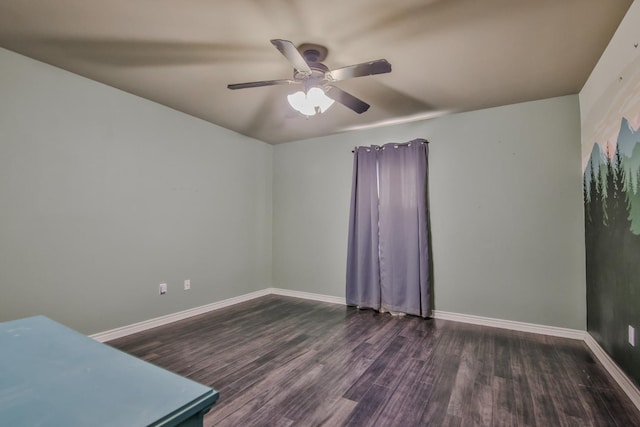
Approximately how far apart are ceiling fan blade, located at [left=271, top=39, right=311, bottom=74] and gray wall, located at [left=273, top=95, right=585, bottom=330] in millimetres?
2279

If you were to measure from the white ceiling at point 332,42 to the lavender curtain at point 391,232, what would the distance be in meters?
0.90

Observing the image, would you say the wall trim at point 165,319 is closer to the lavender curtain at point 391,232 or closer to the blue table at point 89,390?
the lavender curtain at point 391,232

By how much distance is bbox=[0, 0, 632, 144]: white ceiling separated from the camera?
6.08 feet

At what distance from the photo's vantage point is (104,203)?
2904 mm

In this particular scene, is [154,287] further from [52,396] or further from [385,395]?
[52,396]

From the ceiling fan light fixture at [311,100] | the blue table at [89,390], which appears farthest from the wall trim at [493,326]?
the ceiling fan light fixture at [311,100]

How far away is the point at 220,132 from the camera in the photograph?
4078mm

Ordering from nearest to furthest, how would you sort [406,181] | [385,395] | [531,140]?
[385,395]
[531,140]
[406,181]

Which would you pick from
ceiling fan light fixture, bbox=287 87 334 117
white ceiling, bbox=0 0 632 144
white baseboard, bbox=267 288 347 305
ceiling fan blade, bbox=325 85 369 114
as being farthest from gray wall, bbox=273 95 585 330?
ceiling fan light fixture, bbox=287 87 334 117

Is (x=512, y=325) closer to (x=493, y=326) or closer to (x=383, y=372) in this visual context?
(x=493, y=326)

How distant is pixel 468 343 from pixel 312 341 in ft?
4.81

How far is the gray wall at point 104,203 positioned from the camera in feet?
7.92

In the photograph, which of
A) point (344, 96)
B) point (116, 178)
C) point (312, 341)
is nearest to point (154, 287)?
point (116, 178)

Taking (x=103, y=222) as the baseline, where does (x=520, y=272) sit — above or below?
below
